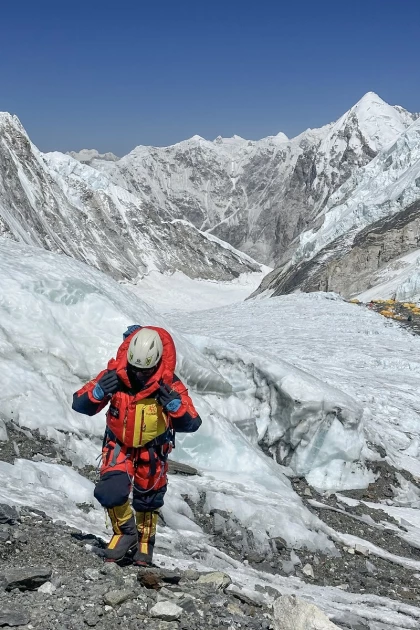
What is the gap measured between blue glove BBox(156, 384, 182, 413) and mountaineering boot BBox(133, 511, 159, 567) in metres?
1.04

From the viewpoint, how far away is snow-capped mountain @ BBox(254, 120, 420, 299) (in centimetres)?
4959

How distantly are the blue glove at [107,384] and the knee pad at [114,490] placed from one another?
2.17 feet

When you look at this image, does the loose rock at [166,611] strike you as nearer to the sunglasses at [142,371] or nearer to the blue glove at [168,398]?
the blue glove at [168,398]

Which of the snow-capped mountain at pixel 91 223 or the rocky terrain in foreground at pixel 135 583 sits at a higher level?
the snow-capped mountain at pixel 91 223

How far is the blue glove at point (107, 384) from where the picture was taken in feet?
16.1

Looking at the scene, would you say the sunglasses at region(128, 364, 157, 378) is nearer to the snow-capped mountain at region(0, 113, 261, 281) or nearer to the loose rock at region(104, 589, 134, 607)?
the loose rock at region(104, 589, 134, 607)

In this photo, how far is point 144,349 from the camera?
4.74 meters

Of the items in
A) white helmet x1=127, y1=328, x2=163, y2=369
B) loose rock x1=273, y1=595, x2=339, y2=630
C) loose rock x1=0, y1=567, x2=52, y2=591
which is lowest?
loose rock x1=273, y1=595, x2=339, y2=630

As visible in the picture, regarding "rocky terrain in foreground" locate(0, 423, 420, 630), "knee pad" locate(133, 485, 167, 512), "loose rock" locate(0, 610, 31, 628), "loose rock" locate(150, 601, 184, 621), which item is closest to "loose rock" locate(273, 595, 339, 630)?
"rocky terrain in foreground" locate(0, 423, 420, 630)

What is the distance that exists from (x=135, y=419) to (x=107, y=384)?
1.18ft

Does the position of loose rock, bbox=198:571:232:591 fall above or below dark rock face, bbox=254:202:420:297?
below

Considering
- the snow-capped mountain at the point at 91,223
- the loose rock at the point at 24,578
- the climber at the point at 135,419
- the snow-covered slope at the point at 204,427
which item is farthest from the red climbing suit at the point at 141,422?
the snow-capped mountain at the point at 91,223

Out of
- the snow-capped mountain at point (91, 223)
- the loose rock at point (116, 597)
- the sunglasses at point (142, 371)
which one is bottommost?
the loose rock at point (116, 597)

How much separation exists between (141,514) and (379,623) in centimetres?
233
